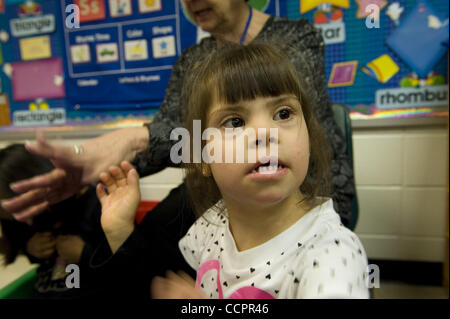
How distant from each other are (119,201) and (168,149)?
106 millimetres

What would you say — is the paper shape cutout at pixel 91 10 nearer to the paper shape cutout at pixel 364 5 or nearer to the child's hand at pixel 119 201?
the child's hand at pixel 119 201

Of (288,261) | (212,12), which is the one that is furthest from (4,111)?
(288,261)

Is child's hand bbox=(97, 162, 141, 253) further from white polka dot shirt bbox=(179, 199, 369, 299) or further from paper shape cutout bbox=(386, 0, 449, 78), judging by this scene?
paper shape cutout bbox=(386, 0, 449, 78)

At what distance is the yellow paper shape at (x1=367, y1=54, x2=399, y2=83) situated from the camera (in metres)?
0.47

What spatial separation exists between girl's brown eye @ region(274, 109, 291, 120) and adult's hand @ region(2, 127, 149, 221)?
232 mm

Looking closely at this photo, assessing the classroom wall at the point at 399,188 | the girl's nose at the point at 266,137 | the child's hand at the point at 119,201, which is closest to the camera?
the girl's nose at the point at 266,137

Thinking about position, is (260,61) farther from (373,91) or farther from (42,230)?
(42,230)

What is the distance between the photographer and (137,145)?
511 mm

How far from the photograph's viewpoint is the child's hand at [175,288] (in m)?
0.43

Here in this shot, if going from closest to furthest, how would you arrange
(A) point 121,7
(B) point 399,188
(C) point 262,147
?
(C) point 262,147, (A) point 121,7, (B) point 399,188

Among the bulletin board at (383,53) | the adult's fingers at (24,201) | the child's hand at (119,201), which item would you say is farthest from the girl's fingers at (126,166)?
the bulletin board at (383,53)

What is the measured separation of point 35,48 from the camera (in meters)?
0.52

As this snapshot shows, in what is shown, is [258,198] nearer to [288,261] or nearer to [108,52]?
[288,261]

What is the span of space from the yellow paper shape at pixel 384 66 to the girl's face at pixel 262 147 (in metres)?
0.16
